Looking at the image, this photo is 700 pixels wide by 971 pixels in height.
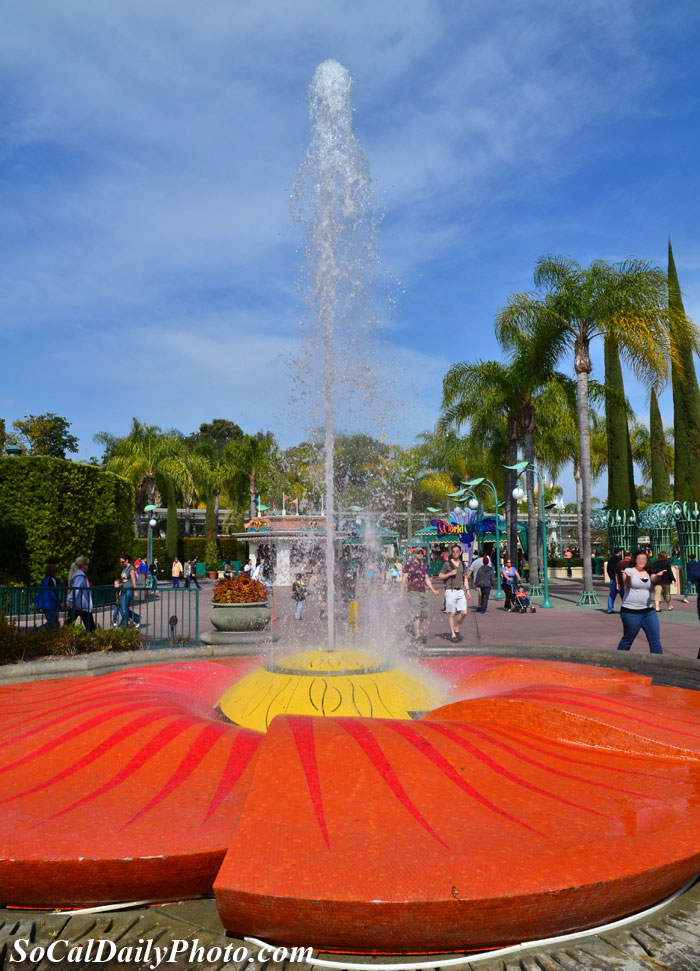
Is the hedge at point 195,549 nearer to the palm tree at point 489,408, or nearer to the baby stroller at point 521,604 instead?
the palm tree at point 489,408

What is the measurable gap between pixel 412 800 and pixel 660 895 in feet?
3.12

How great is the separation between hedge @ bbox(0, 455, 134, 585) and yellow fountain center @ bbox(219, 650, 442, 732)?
1587cm

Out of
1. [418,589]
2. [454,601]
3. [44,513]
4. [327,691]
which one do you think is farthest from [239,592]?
[44,513]

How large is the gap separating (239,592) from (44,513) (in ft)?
38.1

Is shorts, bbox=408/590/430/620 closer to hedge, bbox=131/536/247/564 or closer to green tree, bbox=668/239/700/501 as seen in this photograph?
green tree, bbox=668/239/700/501

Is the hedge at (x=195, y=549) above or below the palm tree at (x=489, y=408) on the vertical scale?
below

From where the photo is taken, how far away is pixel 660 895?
253cm

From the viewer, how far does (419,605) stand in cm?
→ 1135

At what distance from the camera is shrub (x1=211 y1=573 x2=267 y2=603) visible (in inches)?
376

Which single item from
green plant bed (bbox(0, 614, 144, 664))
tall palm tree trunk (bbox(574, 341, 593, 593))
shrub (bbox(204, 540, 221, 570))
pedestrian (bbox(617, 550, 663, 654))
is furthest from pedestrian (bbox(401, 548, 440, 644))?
shrub (bbox(204, 540, 221, 570))

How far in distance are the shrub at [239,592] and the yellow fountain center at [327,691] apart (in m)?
4.61

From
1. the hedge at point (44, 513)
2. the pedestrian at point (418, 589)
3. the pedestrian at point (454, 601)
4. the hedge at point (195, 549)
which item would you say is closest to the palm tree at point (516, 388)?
the pedestrian at point (418, 589)

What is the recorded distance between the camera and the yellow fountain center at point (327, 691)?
445 centimetres

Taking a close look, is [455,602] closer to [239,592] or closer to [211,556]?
[239,592]
